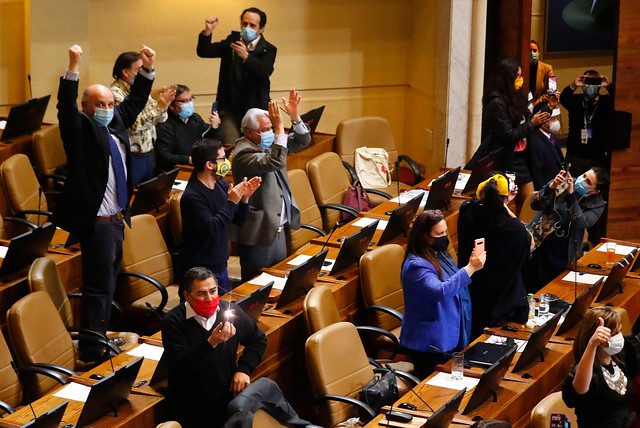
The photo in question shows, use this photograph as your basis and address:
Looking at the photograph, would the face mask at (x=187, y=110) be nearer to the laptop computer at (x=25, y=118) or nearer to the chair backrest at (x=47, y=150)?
the chair backrest at (x=47, y=150)

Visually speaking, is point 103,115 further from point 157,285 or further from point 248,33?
point 248,33

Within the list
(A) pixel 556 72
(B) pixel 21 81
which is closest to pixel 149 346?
(B) pixel 21 81

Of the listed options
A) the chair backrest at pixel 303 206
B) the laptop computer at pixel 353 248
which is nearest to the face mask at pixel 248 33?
the chair backrest at pixel 303 206

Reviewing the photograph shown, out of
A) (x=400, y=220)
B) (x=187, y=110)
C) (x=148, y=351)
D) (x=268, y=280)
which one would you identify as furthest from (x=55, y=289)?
(x=187, y=110)

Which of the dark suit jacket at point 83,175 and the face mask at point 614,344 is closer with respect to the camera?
the face mask at point 614,344

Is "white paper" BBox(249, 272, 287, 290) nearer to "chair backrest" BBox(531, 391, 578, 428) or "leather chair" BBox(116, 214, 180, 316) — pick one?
"leather chair" BBox(116, 214, 180, 316)

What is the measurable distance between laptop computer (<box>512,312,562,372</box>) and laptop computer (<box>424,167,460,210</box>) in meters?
1.87

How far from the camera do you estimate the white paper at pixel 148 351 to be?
17.2 feet

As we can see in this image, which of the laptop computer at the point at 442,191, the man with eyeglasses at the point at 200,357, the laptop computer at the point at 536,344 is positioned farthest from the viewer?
the laptop computer at the point at 442,191

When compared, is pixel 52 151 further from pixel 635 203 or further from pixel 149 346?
pixel 635 203

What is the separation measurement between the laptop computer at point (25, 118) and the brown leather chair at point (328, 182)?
1989 mm

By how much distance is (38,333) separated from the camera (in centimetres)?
524

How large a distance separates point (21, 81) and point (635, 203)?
4.92 m

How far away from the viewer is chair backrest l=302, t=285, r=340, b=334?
5430mm
